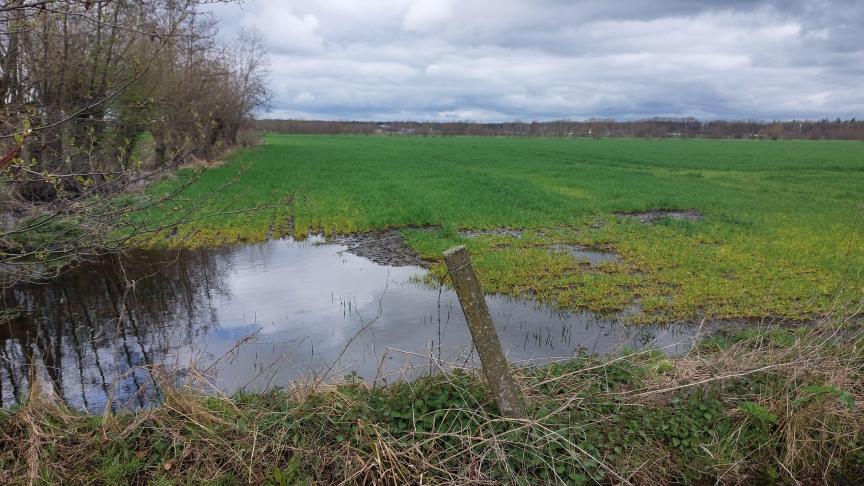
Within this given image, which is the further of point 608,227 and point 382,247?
point 608,227

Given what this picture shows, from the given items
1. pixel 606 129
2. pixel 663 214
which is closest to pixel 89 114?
pixel 663 214

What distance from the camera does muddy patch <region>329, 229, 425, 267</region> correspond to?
514 inches

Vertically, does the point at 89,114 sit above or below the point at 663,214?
above

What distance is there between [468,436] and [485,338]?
73 centimetres

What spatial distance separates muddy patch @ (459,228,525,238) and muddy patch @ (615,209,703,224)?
4.88 m

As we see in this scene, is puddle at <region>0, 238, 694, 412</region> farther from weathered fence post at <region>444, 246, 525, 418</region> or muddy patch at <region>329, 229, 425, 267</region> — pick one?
weathered fence post at <region>444, 246, 525, 418</region>

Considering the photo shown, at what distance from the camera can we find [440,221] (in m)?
17.3

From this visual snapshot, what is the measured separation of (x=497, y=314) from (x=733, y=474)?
540 cm

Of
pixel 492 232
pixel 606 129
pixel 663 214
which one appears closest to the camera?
pixel 492 232

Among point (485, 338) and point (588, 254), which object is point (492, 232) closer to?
point (588, 254)

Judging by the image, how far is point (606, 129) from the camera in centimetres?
13388

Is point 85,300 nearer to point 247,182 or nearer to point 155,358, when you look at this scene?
point 155,358

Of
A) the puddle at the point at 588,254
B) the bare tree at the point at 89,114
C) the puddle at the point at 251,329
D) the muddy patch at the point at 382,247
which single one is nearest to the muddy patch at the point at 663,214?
the puddle at the point at 588,254

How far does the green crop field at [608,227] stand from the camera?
984cm
